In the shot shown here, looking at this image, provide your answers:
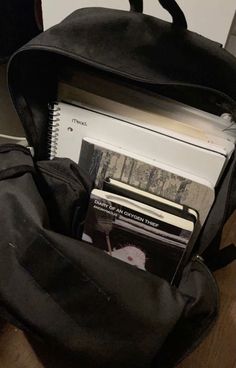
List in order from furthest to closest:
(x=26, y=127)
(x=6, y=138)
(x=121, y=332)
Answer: (x=6, y=138), (x=26, y=127), (x=121, y=332)

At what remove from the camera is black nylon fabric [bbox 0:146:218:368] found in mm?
546

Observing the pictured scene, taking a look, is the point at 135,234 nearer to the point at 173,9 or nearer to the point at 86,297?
the point at 86,297

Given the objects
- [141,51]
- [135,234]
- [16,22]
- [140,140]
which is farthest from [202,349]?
[16,22]

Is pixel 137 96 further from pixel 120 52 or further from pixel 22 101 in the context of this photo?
pixel 22 101

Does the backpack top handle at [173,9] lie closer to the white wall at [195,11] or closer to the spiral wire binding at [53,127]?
the white wall at [195,11]

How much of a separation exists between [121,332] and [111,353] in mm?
35

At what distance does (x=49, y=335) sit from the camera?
1.88ft

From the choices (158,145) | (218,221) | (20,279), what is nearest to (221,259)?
(218,221)

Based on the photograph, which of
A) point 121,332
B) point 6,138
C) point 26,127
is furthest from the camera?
point 6,138

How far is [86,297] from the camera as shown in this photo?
55 cm

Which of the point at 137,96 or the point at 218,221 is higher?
the point at 137,96

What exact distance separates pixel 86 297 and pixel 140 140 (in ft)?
0.82

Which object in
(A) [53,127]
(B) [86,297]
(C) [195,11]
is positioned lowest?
(B) [86,297]

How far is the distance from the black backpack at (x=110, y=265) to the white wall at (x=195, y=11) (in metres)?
0.08
